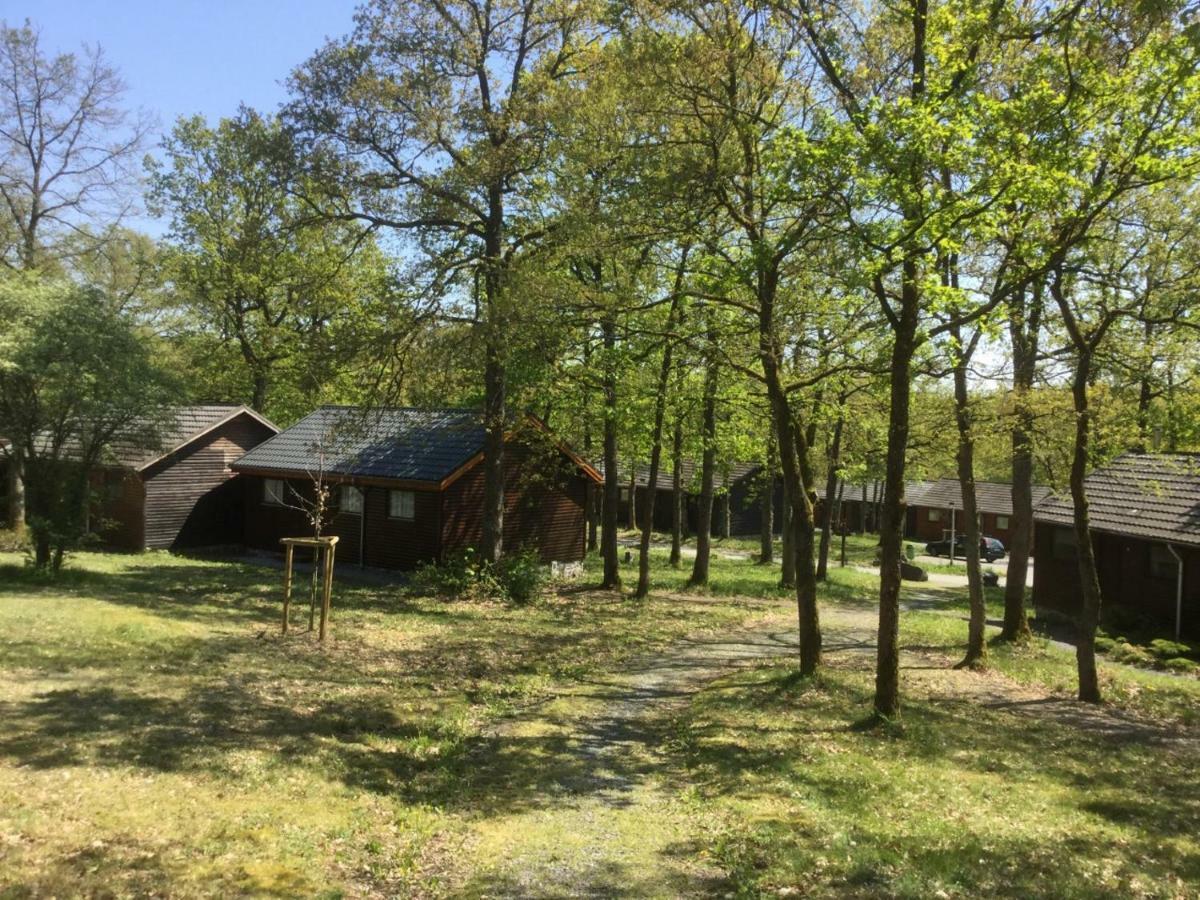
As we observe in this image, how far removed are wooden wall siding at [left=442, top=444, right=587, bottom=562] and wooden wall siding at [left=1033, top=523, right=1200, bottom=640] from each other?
14121 mm

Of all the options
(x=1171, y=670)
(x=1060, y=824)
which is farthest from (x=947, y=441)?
(x=1060, y=824)

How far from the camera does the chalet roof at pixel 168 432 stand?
1847 cm

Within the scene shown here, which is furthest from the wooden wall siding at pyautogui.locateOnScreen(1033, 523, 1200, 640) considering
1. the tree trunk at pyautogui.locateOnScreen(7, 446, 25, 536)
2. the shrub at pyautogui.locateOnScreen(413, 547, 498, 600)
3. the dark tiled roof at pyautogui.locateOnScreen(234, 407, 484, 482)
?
the tree trunk at pyautogui.locateOnScreen(7, 446, 25, 536)

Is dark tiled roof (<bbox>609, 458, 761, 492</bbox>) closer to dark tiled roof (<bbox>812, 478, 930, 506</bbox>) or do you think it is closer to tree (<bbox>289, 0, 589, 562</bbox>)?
dark tiled roof (<bbox>812, 478, 930, 506</bbox>)

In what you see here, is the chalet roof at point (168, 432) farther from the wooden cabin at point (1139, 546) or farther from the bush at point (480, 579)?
the wooden cabin at point (1139, 546)

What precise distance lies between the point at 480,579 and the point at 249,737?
1205 centimetres

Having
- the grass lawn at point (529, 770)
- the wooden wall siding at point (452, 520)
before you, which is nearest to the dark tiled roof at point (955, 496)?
the wooden wall siding at point (452, 520)

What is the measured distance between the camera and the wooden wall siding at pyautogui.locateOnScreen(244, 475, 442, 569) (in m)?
23.0

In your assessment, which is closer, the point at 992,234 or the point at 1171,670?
the point at 992,234

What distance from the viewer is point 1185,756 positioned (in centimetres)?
1010

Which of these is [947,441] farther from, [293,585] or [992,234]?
[293,585]

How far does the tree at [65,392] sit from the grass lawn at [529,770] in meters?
2.53

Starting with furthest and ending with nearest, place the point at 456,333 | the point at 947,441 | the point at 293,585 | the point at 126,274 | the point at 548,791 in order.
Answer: the point at 126,274 → the point at 293,585 → the point at 456,333 → the point at 947,441 → the point at 548,791

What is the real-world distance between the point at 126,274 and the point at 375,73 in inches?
783
